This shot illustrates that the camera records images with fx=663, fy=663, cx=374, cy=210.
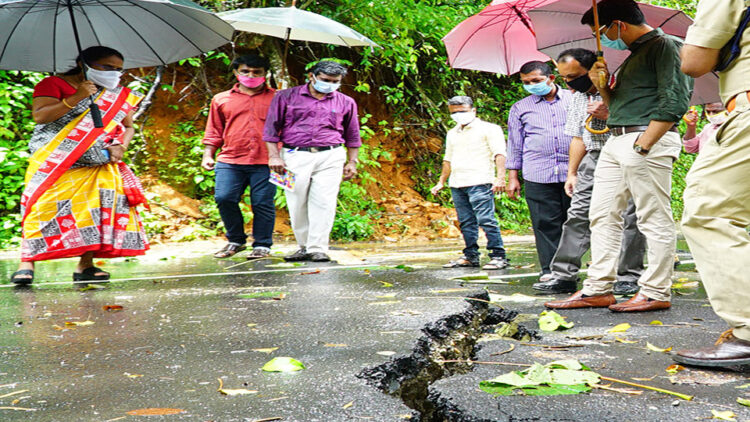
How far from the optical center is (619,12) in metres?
3.62

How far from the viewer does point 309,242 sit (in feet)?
21.7

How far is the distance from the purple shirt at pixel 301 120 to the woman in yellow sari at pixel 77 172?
5.18 feet

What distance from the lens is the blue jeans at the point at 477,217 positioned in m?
6.07

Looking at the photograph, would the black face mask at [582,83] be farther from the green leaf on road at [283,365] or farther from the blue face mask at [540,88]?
the green leaf on road at [283,365]

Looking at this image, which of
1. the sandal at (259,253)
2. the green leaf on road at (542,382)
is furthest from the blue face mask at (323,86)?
the green leaf on road at (542,382)

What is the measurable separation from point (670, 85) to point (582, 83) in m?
0.81

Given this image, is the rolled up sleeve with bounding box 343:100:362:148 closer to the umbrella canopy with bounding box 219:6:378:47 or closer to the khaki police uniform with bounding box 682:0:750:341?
the umbrella canopy with bounding box 219:6:378:47

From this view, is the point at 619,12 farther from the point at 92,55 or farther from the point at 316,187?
the point at 92,55

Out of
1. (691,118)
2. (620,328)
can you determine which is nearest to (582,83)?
(620,328)

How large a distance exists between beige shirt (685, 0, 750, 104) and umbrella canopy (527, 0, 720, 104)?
211 centimetres

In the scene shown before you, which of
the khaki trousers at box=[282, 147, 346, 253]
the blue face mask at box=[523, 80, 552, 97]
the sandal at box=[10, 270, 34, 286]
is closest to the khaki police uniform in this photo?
the blue face mask at box=[523, 80, 552, 97]

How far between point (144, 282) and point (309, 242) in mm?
1817

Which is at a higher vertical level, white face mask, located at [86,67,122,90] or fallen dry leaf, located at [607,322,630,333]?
white face mask, located at [86,67,122,90]

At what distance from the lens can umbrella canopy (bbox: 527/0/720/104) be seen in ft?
14.8
